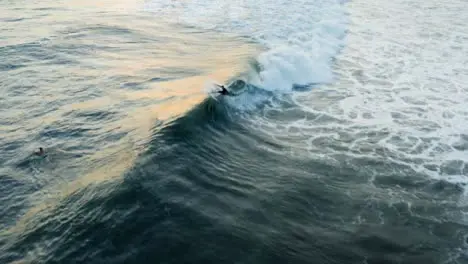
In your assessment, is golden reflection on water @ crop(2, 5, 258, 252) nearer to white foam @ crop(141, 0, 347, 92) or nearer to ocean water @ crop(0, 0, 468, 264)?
ocean water @ crop(0, 0, 468, 264)

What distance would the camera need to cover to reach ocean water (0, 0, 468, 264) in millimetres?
6914

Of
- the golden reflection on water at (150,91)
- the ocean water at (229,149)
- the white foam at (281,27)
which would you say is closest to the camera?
the ocean water at (229,149)

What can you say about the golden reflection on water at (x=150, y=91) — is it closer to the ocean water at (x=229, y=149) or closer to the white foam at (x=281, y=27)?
the ocean water at (x=229, y=149)

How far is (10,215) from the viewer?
23.7 ft

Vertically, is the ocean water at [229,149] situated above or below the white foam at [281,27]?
below

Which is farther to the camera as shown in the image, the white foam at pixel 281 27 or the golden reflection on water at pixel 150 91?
the white foam at pixel 281 27

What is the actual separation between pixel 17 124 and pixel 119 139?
283cm

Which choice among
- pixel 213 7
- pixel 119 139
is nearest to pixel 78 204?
pixel 119 139

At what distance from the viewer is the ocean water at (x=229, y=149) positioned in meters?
6.91

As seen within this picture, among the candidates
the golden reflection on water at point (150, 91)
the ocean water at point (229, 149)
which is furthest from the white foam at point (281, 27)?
the golden reflection on water at point (150, 91)

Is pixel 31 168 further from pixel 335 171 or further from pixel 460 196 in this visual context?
pixel 460 196

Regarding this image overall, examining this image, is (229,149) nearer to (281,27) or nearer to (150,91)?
(150,91)

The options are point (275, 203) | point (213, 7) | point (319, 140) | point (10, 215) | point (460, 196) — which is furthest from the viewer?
point (213, 7)

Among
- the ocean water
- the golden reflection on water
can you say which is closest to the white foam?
the ocean water
